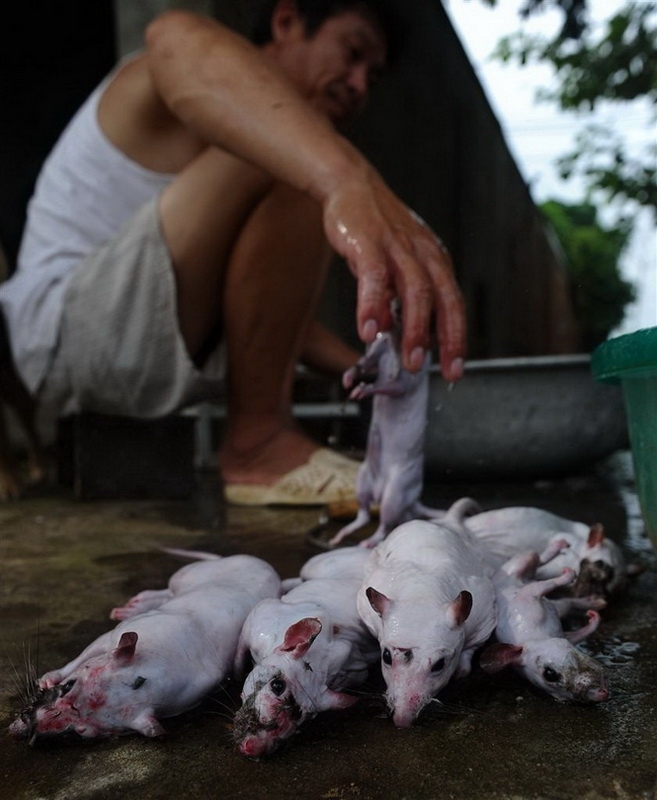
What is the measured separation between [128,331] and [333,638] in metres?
1.81

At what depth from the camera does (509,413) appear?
3.04m

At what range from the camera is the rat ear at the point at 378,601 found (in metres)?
1.08

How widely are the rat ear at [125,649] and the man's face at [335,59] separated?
232 cm

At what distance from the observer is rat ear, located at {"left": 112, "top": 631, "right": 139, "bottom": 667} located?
100cm

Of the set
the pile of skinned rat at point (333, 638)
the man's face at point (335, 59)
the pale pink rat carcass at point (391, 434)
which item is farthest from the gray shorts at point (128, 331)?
the pile of skinned rat at point (333, 638)

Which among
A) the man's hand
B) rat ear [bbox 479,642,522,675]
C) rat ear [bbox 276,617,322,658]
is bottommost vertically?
rat ear [bbox 479,642,522,675]

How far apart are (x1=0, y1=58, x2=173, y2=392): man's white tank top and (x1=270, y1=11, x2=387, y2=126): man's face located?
2.13ft

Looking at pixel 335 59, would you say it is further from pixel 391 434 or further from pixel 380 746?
pixel 380 746

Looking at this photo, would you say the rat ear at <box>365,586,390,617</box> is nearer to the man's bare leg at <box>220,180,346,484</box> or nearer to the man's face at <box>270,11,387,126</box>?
the man's bare leg at <box>220,180,346,484</box>

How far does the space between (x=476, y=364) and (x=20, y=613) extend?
200 cm

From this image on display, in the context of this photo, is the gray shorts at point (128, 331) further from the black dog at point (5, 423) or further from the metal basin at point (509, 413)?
the metal basin at point (509, 413)

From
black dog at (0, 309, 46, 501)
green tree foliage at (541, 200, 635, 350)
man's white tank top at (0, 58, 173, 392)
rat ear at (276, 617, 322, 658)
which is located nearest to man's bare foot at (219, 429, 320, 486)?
man's white tank top at (0, 58, 173, 392)

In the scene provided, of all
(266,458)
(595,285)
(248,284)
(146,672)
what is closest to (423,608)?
(146,672)

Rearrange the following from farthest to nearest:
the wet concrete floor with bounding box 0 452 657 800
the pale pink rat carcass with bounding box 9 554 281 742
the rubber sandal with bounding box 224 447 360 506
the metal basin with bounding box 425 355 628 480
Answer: the metal basin with bounding box 425 355 628 480 < the rubber sandal with bounding box 224 447 360 506 < the pale pink rat carcass with bounding box 9 554 281 742 < the wet concrete floor with bounding box 0 452 657 800
